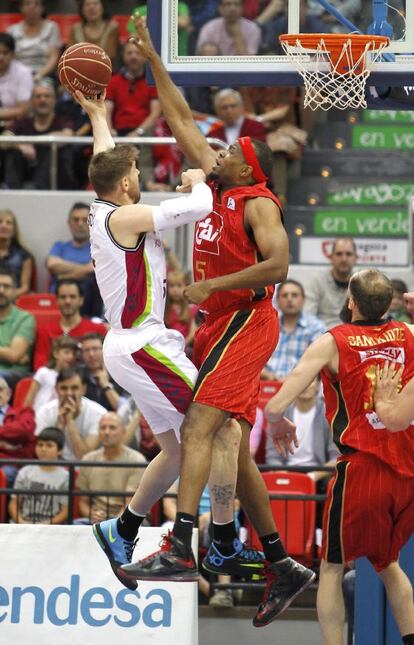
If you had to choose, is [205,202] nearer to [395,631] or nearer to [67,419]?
[395,631]

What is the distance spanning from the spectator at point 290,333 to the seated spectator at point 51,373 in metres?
1.82

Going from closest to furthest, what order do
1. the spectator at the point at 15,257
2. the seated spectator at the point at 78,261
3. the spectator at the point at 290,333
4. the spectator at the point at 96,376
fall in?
1. the spectator at the point at 96,376
2. the spectator at the point at 290,333
3. the seated spectator at the point at 78,261
4. the spectator at the point at 15,257

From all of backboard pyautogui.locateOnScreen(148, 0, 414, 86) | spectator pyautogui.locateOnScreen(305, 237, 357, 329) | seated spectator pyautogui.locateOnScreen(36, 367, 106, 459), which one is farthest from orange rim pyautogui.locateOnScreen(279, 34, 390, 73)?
spectator pyautogui.locateOnScreen(305, 237, 357, 329)

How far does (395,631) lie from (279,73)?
11.7ft

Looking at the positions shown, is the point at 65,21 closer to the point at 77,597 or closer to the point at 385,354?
the point at 77,597

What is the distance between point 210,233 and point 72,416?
15.1ft

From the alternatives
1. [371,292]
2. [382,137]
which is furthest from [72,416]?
[382,137]

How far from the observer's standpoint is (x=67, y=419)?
11.7 meters

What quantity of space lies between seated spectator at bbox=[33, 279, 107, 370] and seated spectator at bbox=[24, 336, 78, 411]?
24.3 inches

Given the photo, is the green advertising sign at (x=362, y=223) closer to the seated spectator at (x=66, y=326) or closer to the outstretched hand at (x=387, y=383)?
the seated spectator at (x=66, y=326)

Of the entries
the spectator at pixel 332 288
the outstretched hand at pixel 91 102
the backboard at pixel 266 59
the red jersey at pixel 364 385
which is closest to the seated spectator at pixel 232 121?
the spectator at pixel 332 288

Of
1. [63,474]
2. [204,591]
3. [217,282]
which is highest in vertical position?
[217,282]

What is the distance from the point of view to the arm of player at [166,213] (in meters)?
7.09

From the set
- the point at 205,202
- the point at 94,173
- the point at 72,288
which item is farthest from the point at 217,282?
the point at 72,288
